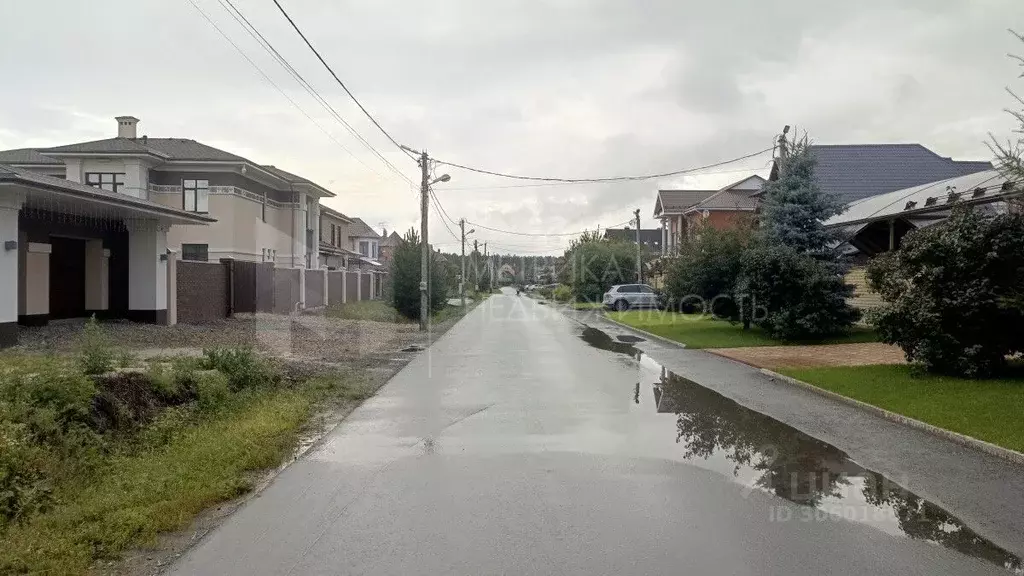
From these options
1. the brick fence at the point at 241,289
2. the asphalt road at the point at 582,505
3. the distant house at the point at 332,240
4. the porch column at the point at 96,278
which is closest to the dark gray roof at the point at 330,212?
the distant house at the point at 332,240

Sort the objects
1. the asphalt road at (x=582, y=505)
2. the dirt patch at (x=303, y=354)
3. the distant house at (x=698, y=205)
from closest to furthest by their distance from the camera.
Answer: the asphalt road at (x=582, y=505) < the dirt patch at (x=303, y=354) < the distant house at (x=698, y=205)

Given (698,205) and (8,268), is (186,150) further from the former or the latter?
(698,205)

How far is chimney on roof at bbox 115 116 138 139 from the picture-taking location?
124 feet

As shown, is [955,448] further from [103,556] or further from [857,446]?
[103,556]

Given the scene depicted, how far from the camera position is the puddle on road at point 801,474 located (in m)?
5.88

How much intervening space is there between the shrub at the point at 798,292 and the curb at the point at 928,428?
23.0 feet

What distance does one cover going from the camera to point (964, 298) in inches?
506

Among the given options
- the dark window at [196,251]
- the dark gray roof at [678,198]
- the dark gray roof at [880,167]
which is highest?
the dark gray roof at [678,198]

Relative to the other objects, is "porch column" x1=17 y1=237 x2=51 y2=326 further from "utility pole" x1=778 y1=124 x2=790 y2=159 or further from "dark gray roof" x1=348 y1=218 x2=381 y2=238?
"dark gray roof" x1=348 y1=218 x2=381 y2=238

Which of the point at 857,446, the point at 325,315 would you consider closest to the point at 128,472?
the point at 857,446

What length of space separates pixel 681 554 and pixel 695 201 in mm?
56442

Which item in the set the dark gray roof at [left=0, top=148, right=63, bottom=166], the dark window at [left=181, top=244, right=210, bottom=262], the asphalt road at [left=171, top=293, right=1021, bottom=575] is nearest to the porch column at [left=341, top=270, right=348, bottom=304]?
the dark window at [left=181, top=244, right=210, bottom=262]

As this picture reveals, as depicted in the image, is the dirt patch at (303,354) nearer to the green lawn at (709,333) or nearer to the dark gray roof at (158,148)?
the green lawn at (709,333)

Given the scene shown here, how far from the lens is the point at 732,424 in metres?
10.2
